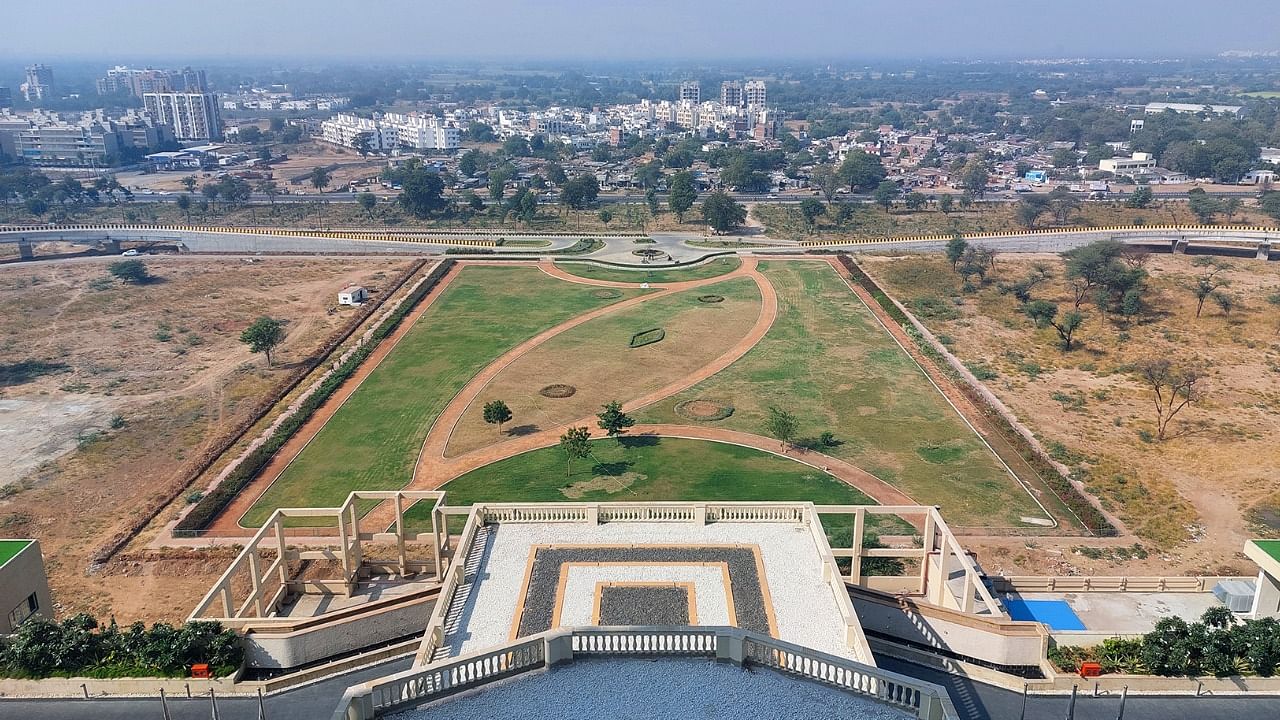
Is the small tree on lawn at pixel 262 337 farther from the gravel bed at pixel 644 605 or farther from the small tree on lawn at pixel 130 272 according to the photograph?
the gravel bed at pixel 644 605

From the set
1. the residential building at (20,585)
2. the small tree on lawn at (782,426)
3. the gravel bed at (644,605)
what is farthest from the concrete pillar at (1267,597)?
the residential building at (20,585)

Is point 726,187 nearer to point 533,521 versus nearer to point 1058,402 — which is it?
point 1058,402

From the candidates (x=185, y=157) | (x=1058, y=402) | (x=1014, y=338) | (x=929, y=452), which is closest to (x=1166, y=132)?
(x=1014, y=338)

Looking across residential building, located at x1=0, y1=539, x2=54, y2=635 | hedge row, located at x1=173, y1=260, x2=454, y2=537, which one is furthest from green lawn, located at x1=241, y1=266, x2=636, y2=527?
residential building, located at x1=0, y1=539, x2=54, y2=635

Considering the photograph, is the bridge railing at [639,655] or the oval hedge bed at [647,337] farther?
the oval hedge bed at [647,337]

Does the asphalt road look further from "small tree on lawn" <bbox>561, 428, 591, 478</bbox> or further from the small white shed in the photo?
the small white shed

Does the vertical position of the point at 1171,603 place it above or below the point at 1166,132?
below
